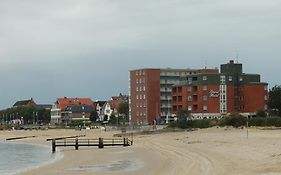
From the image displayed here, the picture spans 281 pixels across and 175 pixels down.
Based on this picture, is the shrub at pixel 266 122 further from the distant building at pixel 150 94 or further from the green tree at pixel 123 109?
the green tree at pixel 123 109

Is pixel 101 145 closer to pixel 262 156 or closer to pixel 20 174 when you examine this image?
pixel 20 174

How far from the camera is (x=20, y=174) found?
33.1m

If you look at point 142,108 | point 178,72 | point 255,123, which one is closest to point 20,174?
point 255,123

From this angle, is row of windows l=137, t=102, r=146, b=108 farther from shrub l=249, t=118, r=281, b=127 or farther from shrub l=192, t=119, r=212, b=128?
shrub l=249, t=118, r=281, b=127

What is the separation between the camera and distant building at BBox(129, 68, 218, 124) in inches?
6334

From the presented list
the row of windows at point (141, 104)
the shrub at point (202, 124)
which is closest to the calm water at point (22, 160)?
the shrub at point (202, 124)

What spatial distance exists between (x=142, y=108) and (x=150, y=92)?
548cm

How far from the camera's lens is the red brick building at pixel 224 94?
423 ft

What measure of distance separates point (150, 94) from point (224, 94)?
36.9 metres

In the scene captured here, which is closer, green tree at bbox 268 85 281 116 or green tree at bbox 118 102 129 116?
green tree at bbox 268 85 281 116

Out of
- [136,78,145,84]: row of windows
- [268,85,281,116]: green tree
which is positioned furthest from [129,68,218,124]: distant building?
[268,85,281,116]: green tree

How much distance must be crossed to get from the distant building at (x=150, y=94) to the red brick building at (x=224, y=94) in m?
27.3

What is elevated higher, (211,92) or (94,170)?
(211,92)

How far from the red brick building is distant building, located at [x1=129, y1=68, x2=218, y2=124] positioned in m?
27.3
